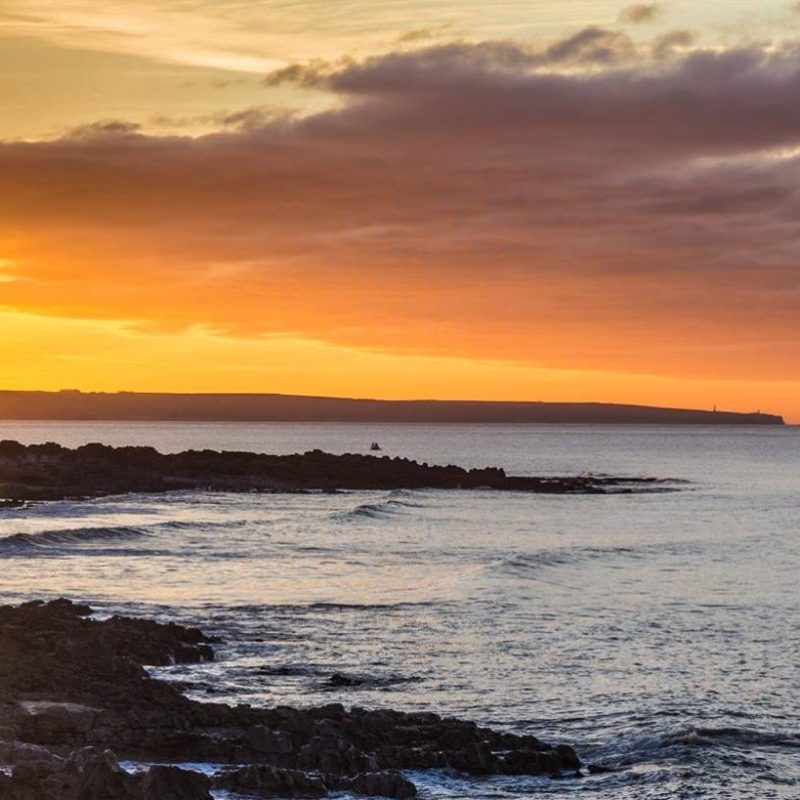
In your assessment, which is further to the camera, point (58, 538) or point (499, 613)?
point (58, 538)

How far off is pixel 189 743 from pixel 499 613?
16.4 m

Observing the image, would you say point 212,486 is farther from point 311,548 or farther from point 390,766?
point 390,766

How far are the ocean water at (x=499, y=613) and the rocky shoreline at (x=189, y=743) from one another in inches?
32.2

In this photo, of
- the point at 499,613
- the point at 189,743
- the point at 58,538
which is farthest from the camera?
the point at 58,538

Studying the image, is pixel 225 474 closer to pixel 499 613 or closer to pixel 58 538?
pixel 58 538

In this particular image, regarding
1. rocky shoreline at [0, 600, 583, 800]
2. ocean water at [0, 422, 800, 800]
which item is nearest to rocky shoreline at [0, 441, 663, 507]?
ocean water at [0, 422, 800, 800]

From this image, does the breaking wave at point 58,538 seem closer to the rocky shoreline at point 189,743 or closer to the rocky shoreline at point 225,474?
the rocky shoreline at point 225,474

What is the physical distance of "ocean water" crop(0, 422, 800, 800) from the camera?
22.4m

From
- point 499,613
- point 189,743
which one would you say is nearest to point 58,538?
point 499,613

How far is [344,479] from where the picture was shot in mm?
98375

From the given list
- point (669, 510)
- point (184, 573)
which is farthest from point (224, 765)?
point (669, 510)

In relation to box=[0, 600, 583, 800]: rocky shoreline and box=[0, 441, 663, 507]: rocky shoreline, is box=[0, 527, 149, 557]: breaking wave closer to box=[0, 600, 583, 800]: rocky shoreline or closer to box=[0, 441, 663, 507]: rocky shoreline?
box=[0, 441, 663, 507]: rocky shoreline

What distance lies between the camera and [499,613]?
35.1 metres

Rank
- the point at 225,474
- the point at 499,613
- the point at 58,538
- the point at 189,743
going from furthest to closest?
the point at 225,474 < the point at 58,538 < the point at 499,613 < the point at 189,743
